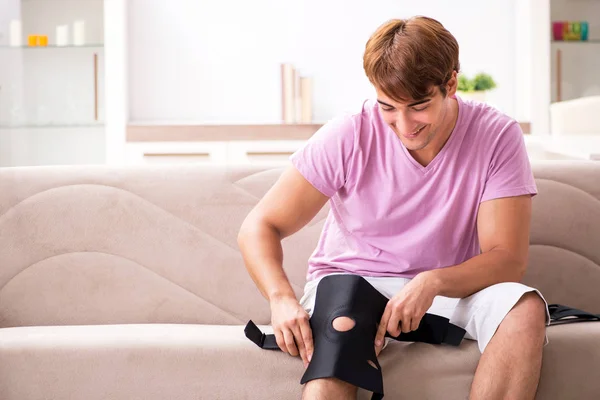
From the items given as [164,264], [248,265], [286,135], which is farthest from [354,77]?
[248,265]

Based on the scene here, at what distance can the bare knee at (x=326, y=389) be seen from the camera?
4.81 ft

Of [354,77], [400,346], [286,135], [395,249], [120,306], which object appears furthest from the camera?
[354,77]

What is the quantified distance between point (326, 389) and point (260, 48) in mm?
3932

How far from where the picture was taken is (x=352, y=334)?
1.53 metres

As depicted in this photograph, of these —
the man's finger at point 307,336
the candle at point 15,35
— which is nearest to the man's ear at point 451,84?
the man's finger at point 307,336

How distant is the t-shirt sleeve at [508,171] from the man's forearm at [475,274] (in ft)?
0.45

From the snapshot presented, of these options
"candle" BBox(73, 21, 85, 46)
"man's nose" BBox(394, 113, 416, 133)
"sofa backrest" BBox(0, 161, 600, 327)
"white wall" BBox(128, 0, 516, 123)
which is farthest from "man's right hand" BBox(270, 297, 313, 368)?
"candle" BBox(73, 21, 85, 46)

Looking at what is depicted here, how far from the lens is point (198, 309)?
2150 millimetres

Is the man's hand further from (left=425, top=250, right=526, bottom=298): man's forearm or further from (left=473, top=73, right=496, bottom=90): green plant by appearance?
(left=473, top=73, right=496, bottom=90): green plant

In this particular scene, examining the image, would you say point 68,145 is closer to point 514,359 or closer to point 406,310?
point 406,310

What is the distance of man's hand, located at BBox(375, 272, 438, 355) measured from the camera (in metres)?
1.58

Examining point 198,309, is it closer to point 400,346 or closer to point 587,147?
point 400,346

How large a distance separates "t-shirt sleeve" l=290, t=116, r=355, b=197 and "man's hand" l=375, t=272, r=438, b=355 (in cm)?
32

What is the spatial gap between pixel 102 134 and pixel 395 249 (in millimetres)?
Answer: 3424
